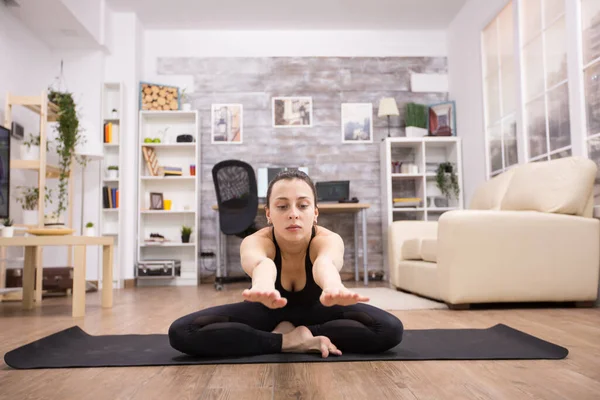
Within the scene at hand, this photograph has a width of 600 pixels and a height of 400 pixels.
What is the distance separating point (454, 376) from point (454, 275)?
1.73 metres

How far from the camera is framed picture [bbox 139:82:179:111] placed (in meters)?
5.69

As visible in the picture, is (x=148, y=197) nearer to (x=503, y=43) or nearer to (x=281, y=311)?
(x=503, y=43)

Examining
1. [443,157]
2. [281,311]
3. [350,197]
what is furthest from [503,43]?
[281,311]

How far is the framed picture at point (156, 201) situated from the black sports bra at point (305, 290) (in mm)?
4251

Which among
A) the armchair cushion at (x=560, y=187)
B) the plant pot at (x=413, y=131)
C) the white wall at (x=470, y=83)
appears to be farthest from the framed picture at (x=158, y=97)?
the armchair cushion at (x=560, y=187)

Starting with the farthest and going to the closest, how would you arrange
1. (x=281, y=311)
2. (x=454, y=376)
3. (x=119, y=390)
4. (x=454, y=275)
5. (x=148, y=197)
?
(x=148, y=197) < (x=454, y=275) < (x=281, y=311) < (x=454, y=376) < (x=119, y=390)

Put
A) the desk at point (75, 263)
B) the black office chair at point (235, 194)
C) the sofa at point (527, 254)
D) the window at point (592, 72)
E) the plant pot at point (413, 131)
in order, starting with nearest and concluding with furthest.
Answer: the desk at point (75, 263) < the sofa at point (527, 254) < the window at point (592, 72) < the black office chair at point (235, 194) < the plant pot at point (413, 131)

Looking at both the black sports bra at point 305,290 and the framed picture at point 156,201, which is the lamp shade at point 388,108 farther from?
the black sports bra at point 305,290

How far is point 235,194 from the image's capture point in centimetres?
485

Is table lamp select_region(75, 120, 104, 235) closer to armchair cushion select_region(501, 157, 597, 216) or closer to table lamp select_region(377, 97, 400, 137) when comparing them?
table lamp select_region(377, 97, 400, 137)

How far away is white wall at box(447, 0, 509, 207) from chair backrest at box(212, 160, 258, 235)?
234 cm

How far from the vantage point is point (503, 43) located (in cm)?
458

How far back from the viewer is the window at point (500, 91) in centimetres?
443

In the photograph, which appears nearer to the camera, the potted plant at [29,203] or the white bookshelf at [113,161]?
the potted plant at [29,203]
